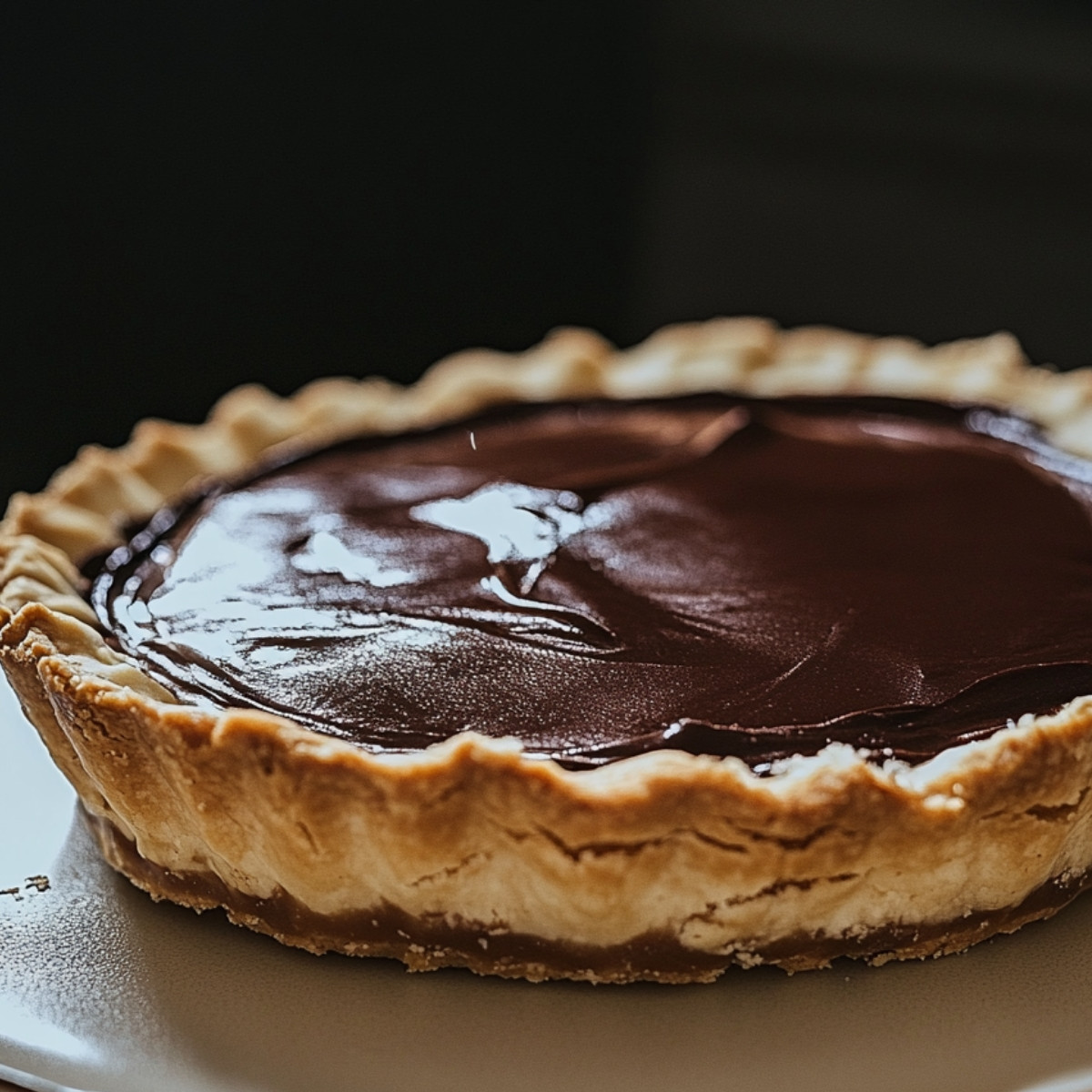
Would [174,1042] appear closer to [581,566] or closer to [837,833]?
[837,833]

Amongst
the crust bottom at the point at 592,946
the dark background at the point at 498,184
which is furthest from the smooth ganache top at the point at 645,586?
the dark background at the point at 498,184

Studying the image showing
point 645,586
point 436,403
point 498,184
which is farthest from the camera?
point 498,184

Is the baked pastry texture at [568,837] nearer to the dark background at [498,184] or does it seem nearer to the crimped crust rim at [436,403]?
the crimped crust rim at [436,403]

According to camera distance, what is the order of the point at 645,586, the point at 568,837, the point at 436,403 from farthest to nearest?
1. the point at 436,403
2. the point at 645,586
3. the point at 568,837

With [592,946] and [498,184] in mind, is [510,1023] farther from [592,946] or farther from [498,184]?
[498,184]

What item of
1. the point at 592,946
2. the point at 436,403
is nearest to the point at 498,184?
the point at 436,403

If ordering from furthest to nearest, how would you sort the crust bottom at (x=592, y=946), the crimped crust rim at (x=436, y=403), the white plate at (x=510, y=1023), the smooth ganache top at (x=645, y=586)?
the crimped crust rim at (x=436, y=403) < the smooth ganache top at (x=645, y=586) < the crust bottom at (x=592, y=946) < the white plate at (x=510, y=1023)

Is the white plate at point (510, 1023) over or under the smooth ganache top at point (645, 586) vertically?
under

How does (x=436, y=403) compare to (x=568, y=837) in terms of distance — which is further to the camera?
(x=436, y=403)
